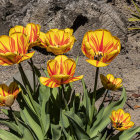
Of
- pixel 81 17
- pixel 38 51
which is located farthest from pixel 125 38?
pixel 38 51

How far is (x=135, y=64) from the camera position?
3305 mm

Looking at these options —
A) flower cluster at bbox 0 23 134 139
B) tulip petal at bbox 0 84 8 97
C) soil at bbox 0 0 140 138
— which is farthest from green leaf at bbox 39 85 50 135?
soil at bbox 0 0 140 138

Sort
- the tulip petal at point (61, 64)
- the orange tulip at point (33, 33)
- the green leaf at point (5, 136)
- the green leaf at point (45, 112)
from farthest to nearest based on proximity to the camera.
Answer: the green leaf at point (5, 136) → the green leaf at point (45, 112) → the orange tulip at point (33, 33) → the tulip petal at point (61, 64)

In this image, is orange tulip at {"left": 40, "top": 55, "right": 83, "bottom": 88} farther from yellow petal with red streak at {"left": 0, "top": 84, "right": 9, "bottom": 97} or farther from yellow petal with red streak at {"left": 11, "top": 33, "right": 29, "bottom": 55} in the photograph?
yellow petal with red streak at {"left": 0, "top": 84, "right": 9, "bottom": 97}

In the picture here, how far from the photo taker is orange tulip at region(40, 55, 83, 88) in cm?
119

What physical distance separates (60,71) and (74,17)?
83.8 inches

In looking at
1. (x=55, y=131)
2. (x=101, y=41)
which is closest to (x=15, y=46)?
(x=101, y=41)

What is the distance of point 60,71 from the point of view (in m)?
→ 1.31

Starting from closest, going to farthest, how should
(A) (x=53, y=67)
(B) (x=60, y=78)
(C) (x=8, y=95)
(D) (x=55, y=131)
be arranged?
(B) (x=60, y=78), (A) (x=53, y=67), (C) (x=8, y=95), (D) (x=55, y=131)

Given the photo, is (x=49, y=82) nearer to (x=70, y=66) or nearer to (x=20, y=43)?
(x=70, y=66)

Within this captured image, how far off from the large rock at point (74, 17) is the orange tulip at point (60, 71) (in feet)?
6.73

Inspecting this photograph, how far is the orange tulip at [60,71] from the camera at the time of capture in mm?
1191

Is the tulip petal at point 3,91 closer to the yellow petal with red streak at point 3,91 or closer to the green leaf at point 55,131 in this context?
the yellow petal with red streak at point 3,91

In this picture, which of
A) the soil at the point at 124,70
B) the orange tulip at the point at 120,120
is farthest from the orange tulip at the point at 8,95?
the soil at the point at 124,70
